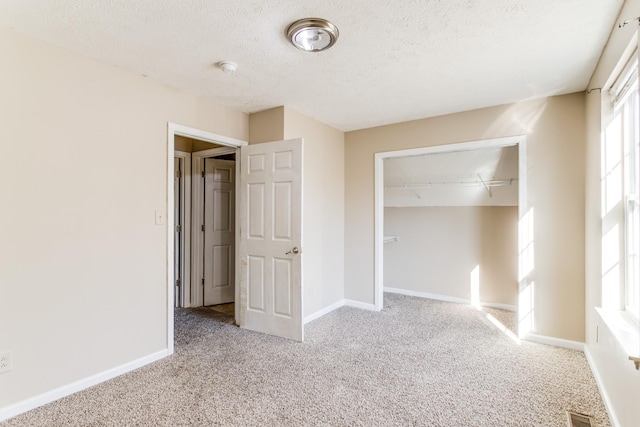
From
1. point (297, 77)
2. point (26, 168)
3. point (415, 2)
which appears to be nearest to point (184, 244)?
point (26, 168)

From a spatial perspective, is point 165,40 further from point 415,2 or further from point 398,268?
point 398,268

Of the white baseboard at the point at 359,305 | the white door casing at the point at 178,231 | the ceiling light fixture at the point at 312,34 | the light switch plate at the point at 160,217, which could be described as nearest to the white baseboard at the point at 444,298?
the white baseboard at the point at 359,305

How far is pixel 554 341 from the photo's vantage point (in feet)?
9.69

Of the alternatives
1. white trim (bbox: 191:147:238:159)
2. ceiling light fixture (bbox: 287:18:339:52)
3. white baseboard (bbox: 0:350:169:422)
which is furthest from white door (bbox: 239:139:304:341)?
ceiling light fixture (bbox: 287:18:339:52)

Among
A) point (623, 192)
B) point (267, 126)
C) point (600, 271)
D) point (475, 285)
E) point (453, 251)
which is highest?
point (267, 126)

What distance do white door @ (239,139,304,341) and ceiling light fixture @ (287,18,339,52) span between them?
110cm

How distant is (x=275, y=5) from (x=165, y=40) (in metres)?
0.82

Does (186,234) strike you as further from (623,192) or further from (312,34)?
(623,192)

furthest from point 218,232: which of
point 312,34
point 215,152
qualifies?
point 312,34

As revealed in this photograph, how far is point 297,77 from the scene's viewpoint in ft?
8.64

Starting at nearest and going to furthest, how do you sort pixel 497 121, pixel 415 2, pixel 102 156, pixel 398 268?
pixel 415 2 < pixel 102 156 < pixel 497 121 < pixel 398 268

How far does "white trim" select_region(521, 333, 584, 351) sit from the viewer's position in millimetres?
2867

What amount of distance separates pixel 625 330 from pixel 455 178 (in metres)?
2.72

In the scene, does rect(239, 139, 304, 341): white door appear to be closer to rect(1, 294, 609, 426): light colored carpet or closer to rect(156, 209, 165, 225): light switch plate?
rect(1, 294, 609, 426): light colored carpet
